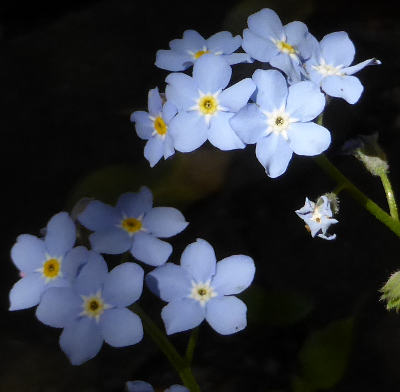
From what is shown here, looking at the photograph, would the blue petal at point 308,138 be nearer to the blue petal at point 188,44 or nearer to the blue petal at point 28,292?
the blue petal at point 188,44

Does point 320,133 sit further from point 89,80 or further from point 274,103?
point 89,80

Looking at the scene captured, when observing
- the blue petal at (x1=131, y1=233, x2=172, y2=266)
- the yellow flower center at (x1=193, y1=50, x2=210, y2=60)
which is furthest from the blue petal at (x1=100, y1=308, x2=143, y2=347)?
the yellow flower center at (x1=193, y1=50, x2=210, y2=60)

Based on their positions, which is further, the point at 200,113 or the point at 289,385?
the point at 289,385

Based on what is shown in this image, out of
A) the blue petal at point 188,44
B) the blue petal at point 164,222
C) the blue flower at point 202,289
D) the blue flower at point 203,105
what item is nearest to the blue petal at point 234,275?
the blue flower at point 202,289

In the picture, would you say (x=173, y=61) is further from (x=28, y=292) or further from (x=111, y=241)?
(x=28, y=292)

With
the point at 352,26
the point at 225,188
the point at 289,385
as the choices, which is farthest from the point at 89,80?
the point at 289,385

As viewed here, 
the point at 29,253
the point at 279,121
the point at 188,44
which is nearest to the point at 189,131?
the point at 279,121
